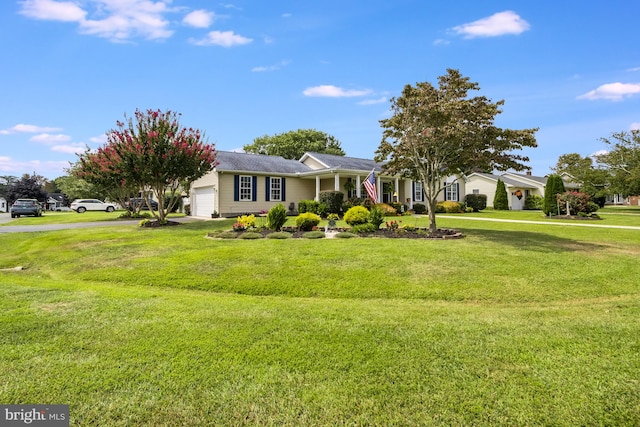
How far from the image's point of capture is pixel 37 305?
4.64 metres

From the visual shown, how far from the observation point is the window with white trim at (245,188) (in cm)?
2181

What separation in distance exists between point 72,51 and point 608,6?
1580cm

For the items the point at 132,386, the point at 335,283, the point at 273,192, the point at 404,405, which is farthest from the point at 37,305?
the point at 273,192

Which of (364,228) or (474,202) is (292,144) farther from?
(364,228)

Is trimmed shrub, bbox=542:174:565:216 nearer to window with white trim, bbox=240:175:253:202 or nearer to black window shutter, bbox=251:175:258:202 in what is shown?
black window shutter, bbox=251:175:258:202

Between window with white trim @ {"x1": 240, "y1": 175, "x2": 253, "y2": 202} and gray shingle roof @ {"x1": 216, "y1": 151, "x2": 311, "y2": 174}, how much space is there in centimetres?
60

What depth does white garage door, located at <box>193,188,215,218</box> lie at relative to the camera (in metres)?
22.2

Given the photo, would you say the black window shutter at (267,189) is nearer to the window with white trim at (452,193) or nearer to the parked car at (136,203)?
the parked car at (136,203)

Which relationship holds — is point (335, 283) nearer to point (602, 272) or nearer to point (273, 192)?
point (602, 272)

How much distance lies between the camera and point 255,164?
918 inches

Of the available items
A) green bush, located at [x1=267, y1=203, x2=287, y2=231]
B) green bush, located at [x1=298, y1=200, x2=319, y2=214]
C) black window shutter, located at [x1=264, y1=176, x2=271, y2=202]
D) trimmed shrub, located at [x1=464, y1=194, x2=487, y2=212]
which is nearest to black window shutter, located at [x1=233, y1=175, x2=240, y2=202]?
black window shutter, located at [x1=264, y1=176, x2=271, y2=202]

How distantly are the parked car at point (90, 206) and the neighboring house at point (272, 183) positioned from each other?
18954 mm

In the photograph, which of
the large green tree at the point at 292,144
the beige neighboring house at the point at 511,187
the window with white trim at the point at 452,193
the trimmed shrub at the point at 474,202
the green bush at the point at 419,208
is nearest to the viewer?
the green bush at the point at 419,208

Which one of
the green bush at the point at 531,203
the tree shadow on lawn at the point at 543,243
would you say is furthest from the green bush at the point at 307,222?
the green bush at the point at 531,203
